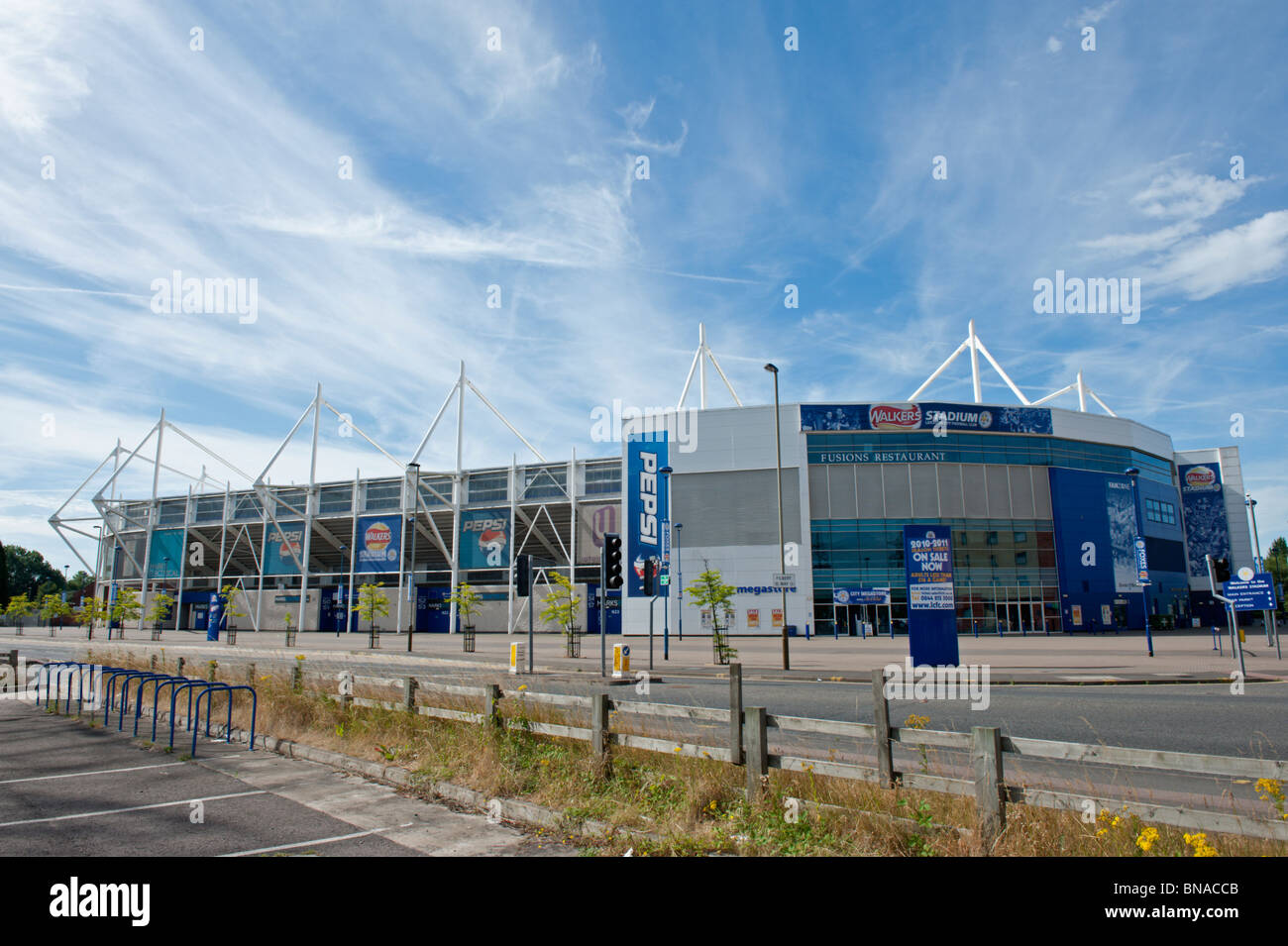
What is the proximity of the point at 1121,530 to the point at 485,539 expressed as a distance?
2088 inches

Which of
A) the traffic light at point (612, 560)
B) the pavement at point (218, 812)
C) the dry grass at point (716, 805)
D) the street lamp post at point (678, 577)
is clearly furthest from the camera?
the street lamp post at point (678, 577)

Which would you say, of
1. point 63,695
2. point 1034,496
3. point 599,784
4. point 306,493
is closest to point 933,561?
point 599,784

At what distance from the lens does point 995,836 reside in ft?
16.1

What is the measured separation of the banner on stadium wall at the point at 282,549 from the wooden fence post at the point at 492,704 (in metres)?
69.3

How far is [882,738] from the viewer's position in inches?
234

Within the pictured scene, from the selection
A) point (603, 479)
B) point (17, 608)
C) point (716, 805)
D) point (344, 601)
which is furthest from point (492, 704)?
point (17, 608)

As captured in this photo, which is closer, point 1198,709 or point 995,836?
point 995,836

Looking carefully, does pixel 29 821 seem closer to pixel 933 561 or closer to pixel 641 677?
pixel 641 677

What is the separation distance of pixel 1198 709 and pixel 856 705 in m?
6.35

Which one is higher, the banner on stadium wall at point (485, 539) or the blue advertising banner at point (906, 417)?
the blue advertising banner at point (906, 417)

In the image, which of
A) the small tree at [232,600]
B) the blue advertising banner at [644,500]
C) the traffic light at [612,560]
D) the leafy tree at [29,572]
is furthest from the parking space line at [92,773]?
the leafy tree at [29,572]

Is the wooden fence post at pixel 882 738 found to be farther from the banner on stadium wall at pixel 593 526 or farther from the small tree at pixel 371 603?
the banner on stadium wall at pixel 593 526

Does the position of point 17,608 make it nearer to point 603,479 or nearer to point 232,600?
point 232,600

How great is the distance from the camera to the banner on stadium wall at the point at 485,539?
64.3m
